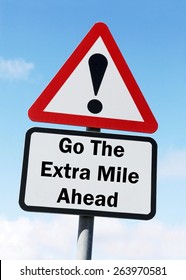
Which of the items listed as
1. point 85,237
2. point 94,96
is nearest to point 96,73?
point 94,96

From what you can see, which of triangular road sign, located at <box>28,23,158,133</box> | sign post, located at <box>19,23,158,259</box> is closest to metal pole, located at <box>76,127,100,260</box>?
sign post, located at <box>19,23,158,259</box>

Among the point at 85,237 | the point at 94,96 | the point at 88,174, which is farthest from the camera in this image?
the point at 94,96

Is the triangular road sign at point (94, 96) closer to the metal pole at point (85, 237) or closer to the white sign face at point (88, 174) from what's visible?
the white sign face at point (88, 174)

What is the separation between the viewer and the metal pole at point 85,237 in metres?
1.43

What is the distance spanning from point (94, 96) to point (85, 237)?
0.64m

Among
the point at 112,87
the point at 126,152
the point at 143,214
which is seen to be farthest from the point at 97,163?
the point at 112,87

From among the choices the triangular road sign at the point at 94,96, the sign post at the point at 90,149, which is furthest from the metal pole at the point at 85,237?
the triangular road sign at the point at 94,96

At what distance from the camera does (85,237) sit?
1454 mm

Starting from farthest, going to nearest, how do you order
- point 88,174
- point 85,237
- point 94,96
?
point 94,96, point 88,174, point 85,237

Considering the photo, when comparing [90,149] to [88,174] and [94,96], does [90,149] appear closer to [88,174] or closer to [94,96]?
[88,174]

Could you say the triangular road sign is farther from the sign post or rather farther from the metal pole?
the metal pole

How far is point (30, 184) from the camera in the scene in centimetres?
152

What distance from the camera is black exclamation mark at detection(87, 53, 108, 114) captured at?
1.69 meters

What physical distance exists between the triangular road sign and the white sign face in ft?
0.29
